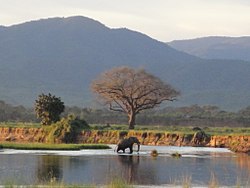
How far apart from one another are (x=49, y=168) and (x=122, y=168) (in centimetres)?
361

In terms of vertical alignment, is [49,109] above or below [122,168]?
above

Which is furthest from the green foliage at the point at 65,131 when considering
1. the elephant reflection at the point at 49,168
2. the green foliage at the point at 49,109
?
the elephant reflection at the point at 49,168

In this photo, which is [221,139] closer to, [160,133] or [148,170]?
[160,133]

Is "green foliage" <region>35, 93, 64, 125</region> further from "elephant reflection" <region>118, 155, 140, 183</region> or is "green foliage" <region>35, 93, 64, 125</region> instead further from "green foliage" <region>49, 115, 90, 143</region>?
"elephant reflection" <region>118, 155, 140, 183</region>

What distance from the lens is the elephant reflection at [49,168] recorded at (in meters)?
31.7

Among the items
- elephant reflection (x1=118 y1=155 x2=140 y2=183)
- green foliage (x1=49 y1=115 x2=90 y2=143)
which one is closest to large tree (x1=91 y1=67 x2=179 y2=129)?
green foliage (x1=49 y1=115 x2=90 y2=143)

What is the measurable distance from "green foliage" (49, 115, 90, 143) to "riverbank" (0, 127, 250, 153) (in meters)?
0.58

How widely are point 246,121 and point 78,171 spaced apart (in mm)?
63937

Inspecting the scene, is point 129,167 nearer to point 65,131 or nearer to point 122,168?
point 122,168

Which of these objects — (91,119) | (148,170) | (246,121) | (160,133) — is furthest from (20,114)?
(148,170)

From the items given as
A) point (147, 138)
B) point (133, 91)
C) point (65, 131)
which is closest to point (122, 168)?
point (147, 138)

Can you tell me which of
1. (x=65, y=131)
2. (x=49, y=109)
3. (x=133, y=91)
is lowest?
(x=65, y=131)

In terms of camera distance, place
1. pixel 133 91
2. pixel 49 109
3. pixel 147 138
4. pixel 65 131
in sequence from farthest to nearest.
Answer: pixel 133 91 < pixel 49 109 < pixel 65 131 < pixel 147 138

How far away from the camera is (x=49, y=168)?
121 ft
